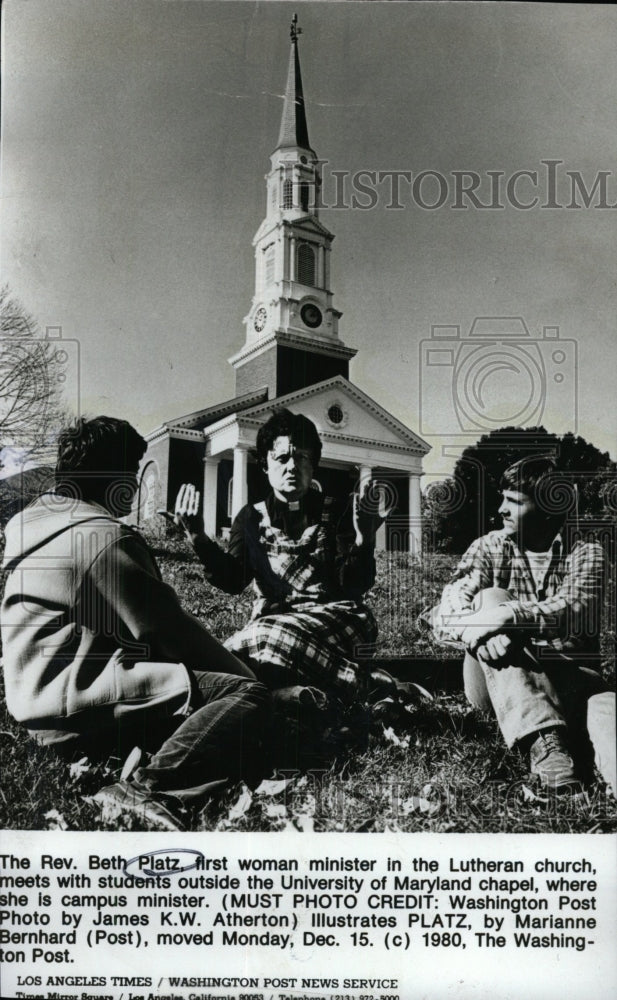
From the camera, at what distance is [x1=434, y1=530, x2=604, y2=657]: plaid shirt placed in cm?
467

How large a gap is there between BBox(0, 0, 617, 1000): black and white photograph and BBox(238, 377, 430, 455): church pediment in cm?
2

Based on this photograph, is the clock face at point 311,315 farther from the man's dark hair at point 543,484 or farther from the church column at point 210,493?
the man's dark hair at point 543,484

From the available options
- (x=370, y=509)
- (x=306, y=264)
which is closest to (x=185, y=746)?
(x=370, y=509)

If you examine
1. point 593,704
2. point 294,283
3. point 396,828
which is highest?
point 294,283

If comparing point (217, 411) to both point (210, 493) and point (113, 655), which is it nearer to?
point (210, 493)

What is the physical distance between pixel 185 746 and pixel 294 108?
333 centimetres

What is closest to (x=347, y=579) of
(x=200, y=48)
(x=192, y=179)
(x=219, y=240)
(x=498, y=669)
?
(x=498, y=669)

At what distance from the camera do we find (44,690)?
457 cm

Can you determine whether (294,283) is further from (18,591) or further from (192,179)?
(18,591)

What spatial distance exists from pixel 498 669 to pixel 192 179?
3.03 meters

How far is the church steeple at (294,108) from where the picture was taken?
4750 mm

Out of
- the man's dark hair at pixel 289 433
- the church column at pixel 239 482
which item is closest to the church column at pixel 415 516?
the man's dark hair at pixel 289 433

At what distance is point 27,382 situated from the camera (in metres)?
4.72

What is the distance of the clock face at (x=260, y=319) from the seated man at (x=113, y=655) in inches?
35.4
